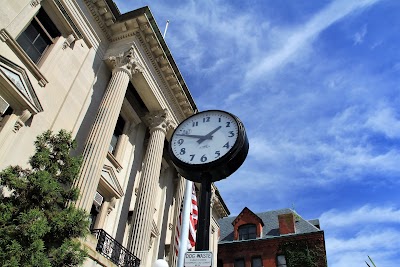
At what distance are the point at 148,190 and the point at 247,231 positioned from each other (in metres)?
23.2

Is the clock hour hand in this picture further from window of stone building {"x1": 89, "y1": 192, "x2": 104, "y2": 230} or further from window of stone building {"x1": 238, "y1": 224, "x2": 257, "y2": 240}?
window of stone building {"x1": 238, "y1": 224, "x2": 257, "y2": 240}

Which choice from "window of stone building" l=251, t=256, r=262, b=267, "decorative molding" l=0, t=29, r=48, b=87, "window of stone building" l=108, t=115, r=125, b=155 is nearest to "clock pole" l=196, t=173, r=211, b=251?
"decorative molding" l=0, t=29, r=48, b=87

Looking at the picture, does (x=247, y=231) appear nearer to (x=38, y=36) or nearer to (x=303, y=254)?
(x=303, y=254)

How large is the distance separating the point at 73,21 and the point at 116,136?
226 inches

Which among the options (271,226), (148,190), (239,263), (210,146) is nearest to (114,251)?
(148,190)

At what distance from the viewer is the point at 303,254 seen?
30.9m

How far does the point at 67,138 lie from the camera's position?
8.02 metres

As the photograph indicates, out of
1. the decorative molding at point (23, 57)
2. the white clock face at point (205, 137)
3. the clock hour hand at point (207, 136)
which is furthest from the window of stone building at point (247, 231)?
the clock hour hand at point (207, 136)

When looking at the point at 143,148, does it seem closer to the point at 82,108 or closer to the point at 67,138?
the point at 82,108

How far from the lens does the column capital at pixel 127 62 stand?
1526 centimetres

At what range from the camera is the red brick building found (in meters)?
31.0

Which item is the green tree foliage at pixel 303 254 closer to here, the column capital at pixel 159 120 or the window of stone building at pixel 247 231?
the window of stone building at pixel 247 231

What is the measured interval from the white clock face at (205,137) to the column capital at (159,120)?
12.8 meters

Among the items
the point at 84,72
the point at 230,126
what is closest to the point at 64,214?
the point at 230,126
